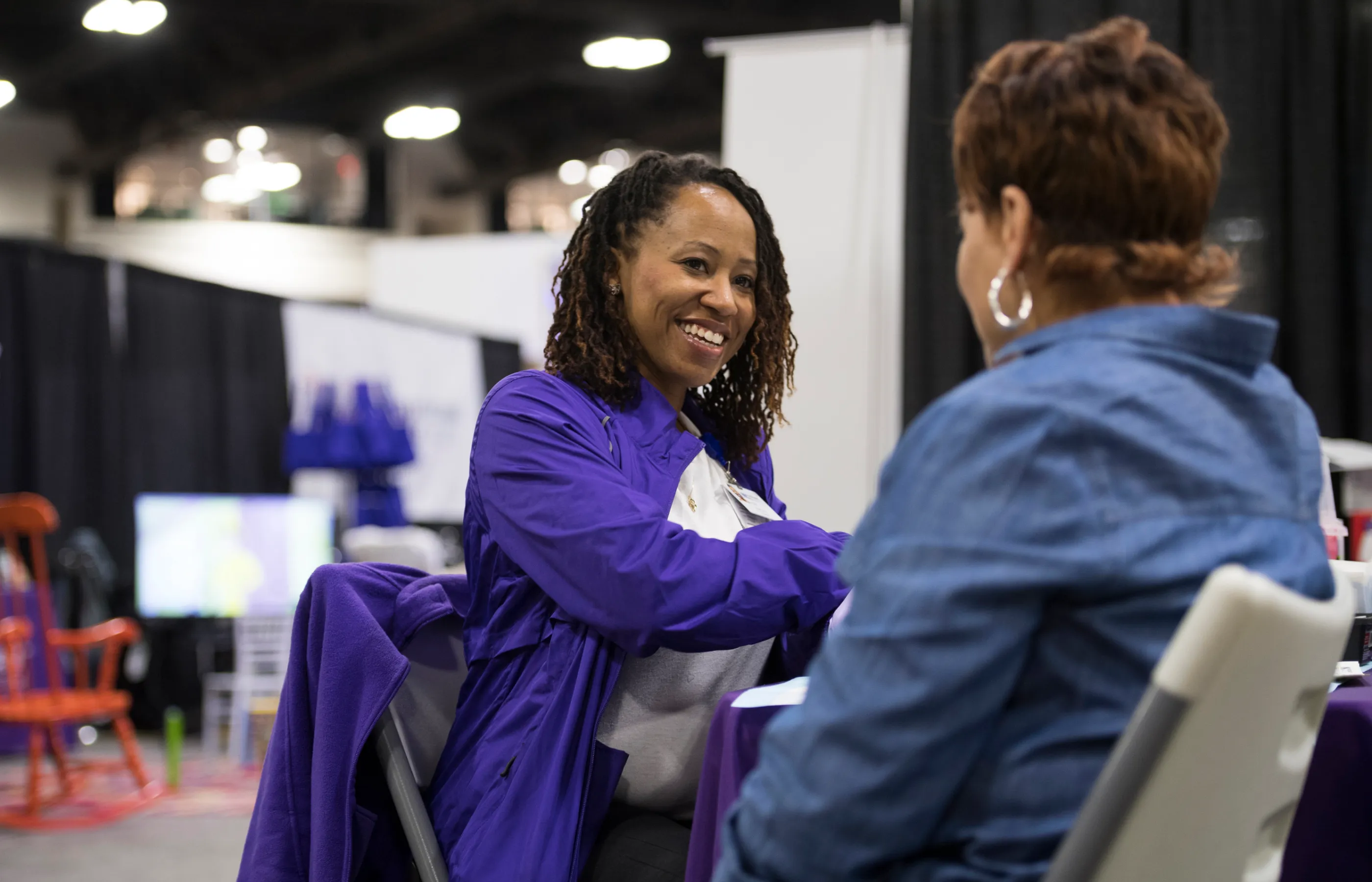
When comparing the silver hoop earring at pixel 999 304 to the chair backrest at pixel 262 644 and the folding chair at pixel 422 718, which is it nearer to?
the folding chair at pixel 422 718

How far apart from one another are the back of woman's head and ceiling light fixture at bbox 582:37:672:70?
745 centimetres

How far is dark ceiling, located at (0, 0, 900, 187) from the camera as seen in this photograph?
9.09 meters

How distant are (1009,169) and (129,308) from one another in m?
7.88

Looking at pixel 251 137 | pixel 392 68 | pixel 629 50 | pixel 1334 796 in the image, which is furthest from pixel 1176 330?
pixel 251 137

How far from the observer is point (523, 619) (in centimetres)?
141

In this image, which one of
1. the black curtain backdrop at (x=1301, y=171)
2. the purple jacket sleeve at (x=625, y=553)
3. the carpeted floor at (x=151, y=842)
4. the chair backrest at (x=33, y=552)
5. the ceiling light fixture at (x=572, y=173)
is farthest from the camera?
the ceiling light fixture at (x=572, y=173)

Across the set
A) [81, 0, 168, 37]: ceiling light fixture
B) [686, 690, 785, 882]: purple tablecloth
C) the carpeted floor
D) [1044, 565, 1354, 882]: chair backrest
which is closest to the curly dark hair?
[686, 690, 785, 882]: purple tablecloth

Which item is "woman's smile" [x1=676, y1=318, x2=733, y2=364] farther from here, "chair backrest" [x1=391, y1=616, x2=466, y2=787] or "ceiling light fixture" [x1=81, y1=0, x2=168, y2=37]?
"ceiling light fixture" [x1=81, y1=0, x2=168, y2=37]

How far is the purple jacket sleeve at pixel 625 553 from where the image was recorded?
1267mm

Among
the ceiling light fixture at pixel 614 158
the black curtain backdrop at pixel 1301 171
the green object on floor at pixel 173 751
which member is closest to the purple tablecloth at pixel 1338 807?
the black curtain backdrop at pixel 1301 171

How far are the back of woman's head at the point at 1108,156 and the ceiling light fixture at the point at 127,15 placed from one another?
8.16 meters

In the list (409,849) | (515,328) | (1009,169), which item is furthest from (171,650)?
(1009,169)

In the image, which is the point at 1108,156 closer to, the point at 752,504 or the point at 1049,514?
the point at 1049,514

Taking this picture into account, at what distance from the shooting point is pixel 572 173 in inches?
605
